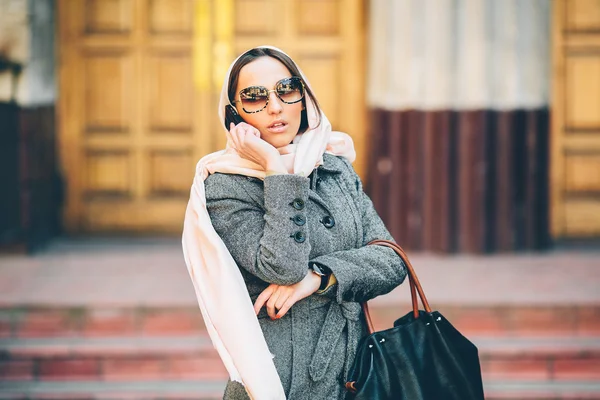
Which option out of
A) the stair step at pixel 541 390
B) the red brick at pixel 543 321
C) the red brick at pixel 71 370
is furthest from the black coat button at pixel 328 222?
the red brick at pixel 543 321

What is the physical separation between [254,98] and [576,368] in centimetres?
357

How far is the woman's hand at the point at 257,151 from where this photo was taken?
233cm

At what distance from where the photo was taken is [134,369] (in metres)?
5.24

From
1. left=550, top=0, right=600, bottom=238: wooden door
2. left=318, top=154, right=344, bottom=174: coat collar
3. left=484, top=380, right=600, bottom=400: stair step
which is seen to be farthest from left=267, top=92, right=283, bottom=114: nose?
left=550, top=0, right=600, bottom=238: wooden door

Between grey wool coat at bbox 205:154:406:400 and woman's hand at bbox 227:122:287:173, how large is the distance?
44mm

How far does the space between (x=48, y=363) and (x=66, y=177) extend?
108 inches

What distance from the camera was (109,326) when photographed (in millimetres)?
5426

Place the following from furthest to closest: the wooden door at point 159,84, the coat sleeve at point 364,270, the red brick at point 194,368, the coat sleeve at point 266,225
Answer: the wooden door at point 159,84, the red brick at point 194,368, the coat sleeve at point 364,270, the coat sleeve at point 266,225

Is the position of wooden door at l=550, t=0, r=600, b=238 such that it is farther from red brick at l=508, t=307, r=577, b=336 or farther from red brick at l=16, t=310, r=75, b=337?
red brick at l=16, t=310, r=75, b=337

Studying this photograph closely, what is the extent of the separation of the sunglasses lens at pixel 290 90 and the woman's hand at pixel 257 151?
130 millimetres

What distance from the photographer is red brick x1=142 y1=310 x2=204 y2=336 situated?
541 cm

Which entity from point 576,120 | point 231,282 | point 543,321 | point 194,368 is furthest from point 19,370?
point 576,120

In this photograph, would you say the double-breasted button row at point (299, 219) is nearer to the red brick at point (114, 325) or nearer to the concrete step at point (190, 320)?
the concrete step at point (190, 320)

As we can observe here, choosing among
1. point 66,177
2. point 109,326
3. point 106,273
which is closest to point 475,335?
point 109,326
